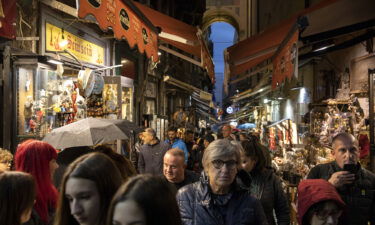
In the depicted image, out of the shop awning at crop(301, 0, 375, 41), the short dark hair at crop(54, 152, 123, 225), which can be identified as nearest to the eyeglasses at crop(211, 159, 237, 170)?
the short dark hair at crop(54, 152, 123, 225)

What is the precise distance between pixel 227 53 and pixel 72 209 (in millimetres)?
13811

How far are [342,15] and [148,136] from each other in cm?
447

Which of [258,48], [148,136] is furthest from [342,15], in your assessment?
[258,48]

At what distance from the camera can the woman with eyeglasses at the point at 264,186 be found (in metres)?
4.86

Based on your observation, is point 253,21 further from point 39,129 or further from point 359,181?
point 359,181

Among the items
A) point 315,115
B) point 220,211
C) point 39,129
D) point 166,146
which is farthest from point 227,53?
point 220,211

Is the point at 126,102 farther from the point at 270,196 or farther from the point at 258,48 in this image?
the point at 270,196

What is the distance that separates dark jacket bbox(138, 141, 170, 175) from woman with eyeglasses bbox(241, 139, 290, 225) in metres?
4.07

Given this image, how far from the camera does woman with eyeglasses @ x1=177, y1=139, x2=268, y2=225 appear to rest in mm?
3387

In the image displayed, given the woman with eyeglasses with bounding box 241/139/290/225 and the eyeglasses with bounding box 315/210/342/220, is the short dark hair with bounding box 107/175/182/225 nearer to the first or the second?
the eyeglasses with bounding box 315/210/342/220

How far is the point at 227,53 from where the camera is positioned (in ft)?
52.1

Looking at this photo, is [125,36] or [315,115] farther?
[315,115]

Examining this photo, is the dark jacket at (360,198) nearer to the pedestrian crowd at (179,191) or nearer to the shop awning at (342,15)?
the pedestrian crowd at (179,191)

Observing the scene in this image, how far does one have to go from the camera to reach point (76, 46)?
10.1 metres
